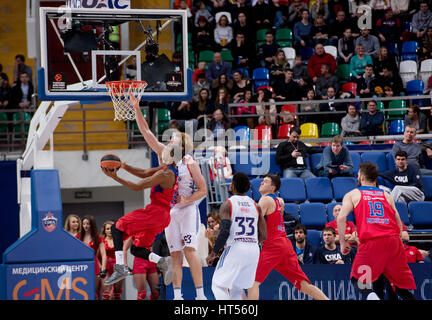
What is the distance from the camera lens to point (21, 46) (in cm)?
1770

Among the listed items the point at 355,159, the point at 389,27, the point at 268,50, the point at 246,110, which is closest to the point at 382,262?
the point at 355,159

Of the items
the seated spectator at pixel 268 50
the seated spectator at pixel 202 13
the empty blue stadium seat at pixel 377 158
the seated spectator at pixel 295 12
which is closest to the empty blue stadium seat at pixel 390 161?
the empty blue stadium seat at pixel 377 158

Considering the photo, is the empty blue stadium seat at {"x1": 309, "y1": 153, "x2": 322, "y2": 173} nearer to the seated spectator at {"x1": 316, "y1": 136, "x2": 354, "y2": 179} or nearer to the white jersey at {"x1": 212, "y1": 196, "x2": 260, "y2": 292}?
the seated spectator at {"x1": 316, "y1": 136, "x2": 354, "y2": 179}

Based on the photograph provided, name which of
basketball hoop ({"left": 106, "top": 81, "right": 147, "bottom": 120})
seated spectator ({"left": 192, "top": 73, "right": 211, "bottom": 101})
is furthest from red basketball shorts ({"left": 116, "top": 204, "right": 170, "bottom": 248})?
seated spectator ({"left": 192, "top": 73, "right": 211, "bottom": 101})

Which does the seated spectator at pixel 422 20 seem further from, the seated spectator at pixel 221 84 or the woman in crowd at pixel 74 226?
the woman in crowd at pixel 74 226

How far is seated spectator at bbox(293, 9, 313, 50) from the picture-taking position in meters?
17.0

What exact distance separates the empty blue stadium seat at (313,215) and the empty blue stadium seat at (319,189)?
62 centimetres

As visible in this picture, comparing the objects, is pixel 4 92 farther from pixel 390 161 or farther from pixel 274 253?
pixel 274 253

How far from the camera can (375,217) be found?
776 centimetres

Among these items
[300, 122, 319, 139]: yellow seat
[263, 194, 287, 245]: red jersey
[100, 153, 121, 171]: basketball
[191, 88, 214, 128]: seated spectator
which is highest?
[191, 88, 214, 128]: seated spectator

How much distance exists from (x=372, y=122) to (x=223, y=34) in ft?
16.4

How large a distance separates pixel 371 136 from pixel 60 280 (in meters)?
6.89

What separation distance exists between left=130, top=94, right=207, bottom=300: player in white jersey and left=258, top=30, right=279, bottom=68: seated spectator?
851cm
